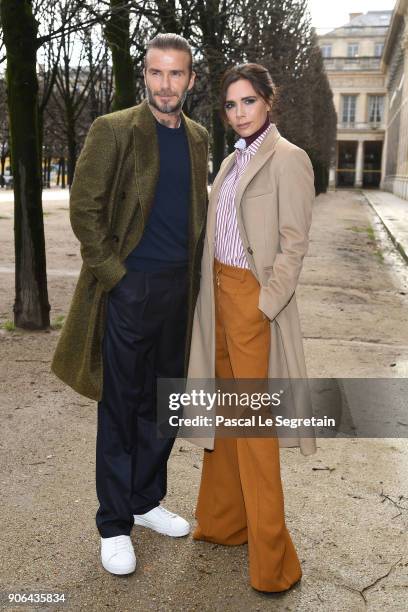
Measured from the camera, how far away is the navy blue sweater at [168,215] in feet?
9.50

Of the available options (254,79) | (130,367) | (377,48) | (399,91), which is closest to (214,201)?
(254,79)

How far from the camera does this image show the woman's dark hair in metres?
2.71

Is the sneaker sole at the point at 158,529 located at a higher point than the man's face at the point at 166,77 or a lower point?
lower

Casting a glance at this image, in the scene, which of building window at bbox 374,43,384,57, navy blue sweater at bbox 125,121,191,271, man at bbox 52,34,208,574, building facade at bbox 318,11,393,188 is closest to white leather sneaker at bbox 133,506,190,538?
man at bbox 52,34,208,574

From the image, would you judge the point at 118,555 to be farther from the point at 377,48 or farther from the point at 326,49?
the point at 377,48

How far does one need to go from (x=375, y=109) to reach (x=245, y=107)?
91.4 metres

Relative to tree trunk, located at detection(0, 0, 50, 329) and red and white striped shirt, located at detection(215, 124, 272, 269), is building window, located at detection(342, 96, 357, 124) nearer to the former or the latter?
tree trunk, located at detection(0, 0, 50, 329)

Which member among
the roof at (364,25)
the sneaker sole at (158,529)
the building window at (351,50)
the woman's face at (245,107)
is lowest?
the sneaker sole at (158,529)

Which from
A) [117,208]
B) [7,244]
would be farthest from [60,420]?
[7,244]

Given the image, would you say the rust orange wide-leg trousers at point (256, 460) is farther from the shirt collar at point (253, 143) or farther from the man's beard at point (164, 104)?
the man's beard at point (164, 104)

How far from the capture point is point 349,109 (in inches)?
3494

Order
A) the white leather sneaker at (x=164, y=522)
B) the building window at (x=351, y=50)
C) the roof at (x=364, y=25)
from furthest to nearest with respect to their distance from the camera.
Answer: the building window at (x=351, y=50) → the roof at (x=364, y=25) → the white leather sneaker at (x=164, y=522)

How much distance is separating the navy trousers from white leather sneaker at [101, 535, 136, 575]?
4cm

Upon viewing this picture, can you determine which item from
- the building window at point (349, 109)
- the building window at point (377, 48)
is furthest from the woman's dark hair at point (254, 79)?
the building window at point (377, 48)
